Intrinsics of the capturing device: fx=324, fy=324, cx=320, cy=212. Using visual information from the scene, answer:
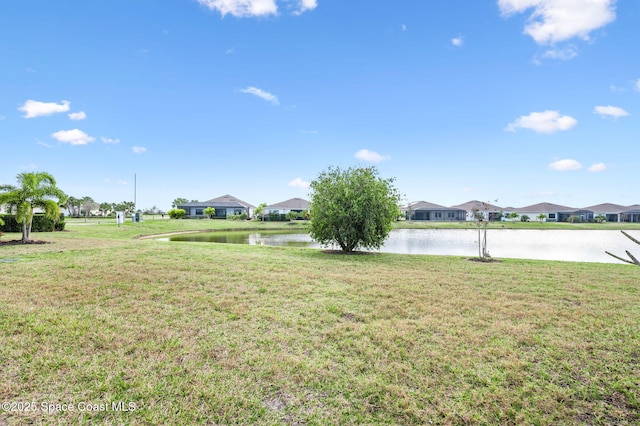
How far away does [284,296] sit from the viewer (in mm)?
6309

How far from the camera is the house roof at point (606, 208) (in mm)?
71062

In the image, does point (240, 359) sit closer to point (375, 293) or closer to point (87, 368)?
point (87, 368)

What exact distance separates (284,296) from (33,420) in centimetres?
390

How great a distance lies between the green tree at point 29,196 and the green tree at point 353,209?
11.6 m

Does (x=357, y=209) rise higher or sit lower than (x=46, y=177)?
lower

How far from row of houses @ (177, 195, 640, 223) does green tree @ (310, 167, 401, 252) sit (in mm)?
43142

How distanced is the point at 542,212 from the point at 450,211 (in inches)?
953

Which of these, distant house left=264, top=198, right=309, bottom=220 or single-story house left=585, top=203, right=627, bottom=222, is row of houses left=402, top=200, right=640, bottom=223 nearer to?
single-story house left=585, top=203, right=627, bottom=222

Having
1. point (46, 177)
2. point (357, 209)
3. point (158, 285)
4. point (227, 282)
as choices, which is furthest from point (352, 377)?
point (46, 177)

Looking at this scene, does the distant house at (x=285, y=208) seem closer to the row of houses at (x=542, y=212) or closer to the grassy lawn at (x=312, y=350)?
the row of houses at (x=542, y=212)

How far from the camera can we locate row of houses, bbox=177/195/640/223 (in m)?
61.6

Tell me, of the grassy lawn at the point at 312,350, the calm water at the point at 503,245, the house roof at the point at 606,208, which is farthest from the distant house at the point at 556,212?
the grassy lawn at the point at 312,350

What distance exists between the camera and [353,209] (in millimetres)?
12672

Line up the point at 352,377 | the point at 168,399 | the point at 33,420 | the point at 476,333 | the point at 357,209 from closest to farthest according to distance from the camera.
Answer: the point at 33,420
the point at 168,399
the point at 352,377
the point at 476,333
the point at 357,209
